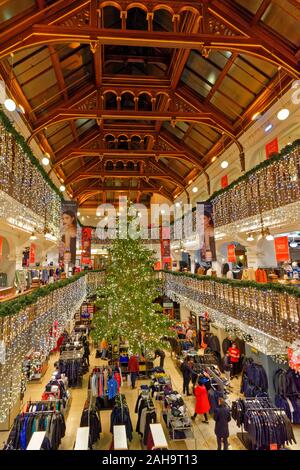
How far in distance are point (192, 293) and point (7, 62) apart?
10330 millimetres

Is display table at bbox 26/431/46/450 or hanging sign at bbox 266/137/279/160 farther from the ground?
hanging sign at bbox 266/137/279/160

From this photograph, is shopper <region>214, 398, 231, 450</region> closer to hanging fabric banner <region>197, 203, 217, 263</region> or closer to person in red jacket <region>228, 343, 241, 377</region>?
person in red jacket <region>228, 343, 241, 377</region>

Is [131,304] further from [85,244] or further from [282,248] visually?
[85,244]

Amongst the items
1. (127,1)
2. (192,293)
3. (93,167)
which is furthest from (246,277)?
(93,167)

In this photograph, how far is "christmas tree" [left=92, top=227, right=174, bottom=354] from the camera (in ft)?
34.9

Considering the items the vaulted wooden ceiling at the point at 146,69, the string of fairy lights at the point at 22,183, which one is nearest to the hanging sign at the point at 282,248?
the vaulted wooden ceiling at the point at 146,69

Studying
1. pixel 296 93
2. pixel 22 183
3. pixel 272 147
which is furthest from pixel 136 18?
pixel 22 183

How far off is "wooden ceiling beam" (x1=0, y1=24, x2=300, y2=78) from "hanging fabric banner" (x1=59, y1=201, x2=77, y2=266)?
616cm

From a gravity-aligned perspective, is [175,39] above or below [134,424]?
above

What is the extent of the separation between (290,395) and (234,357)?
10.3ft

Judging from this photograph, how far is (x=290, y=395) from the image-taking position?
7.64 m

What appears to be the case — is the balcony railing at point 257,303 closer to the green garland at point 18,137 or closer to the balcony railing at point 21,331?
the balcony railing at point 21,331

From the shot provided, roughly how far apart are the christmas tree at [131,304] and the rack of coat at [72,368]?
4.04 feet

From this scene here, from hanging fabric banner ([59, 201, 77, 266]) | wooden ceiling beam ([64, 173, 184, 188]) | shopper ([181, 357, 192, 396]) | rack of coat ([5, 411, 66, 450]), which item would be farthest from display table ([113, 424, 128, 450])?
wooden ceiling beam ([64, 173, 184, 188])
